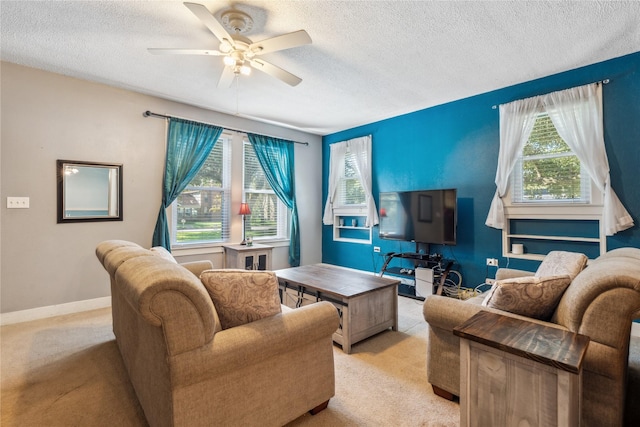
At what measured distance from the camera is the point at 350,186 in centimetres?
562

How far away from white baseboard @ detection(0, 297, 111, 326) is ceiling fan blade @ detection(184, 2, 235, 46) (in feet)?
11.2

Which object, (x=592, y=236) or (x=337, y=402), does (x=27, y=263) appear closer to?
(x=337, y=402)

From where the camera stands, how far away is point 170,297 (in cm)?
→ 121

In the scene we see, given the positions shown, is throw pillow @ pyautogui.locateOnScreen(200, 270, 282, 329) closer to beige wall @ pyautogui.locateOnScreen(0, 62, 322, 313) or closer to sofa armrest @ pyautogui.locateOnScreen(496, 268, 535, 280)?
sofa armrest @ pyautogui.locateOnScreen(496, 268, 535, 280)

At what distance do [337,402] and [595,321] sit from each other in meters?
1.45

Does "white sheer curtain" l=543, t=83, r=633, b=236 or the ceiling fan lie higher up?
the ceiling fan

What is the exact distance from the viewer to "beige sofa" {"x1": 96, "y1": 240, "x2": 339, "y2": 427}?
1.23 metres

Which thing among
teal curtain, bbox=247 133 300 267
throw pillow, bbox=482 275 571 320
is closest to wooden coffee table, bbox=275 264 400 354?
throw pillow, bbox=482 275 571 320

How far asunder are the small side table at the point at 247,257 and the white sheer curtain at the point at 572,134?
314 cm

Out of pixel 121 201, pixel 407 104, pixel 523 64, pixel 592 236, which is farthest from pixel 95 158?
pixel 592 236

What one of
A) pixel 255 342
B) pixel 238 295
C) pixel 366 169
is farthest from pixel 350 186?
pixel 255 342

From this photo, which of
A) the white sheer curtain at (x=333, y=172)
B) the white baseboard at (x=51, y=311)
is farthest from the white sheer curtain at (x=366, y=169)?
the white baseboard at (x=51, y=311)

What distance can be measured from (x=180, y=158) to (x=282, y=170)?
1765mm

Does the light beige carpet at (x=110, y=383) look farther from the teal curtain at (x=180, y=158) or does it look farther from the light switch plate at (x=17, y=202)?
the teal curtain at (x=180, y=158)
